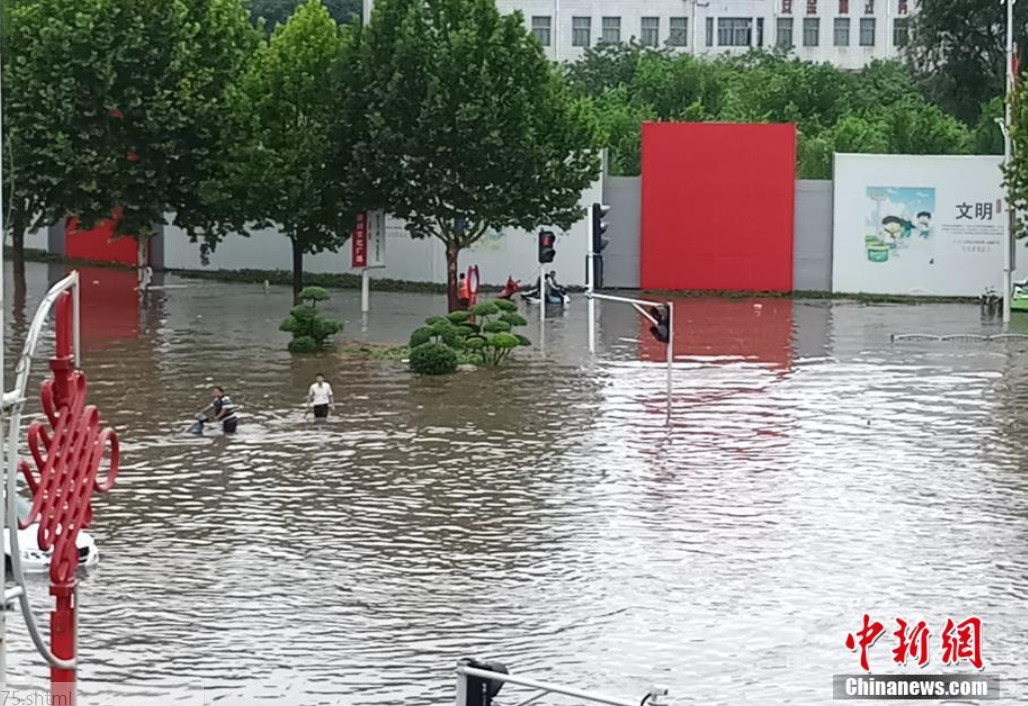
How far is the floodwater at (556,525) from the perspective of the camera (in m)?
15.9

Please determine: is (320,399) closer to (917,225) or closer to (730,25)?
(917,225)

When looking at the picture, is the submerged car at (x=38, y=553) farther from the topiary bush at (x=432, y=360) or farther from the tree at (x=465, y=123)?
the tree at (x=465, y=123)

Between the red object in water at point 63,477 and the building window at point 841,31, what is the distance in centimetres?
10744

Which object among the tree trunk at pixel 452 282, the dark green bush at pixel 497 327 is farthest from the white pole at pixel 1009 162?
the dark green bush at pixel 497 327

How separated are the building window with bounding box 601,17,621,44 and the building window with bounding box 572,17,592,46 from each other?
3.02 feet

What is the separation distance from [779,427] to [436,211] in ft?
66.9

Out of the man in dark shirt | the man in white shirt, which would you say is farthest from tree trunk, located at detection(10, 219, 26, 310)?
the man in dark shirt

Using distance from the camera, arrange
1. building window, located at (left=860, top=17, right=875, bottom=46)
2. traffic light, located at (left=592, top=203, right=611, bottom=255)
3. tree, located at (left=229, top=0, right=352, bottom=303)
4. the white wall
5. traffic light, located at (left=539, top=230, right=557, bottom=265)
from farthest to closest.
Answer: building window, located at (left=860, top=17, right=875, bottom=46) → the white wall → tree, located at (left=229, top=0, right=352, bottom=303) → traffic light, located at (left=539, top=230, right=557, bottom=265) → traffic light, located at (left=592, top=203, right=611, bottom=255)

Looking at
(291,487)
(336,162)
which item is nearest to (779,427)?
(291,487)

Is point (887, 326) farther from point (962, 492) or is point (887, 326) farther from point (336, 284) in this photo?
point (962, 492)

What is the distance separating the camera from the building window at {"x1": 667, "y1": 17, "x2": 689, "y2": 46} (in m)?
111

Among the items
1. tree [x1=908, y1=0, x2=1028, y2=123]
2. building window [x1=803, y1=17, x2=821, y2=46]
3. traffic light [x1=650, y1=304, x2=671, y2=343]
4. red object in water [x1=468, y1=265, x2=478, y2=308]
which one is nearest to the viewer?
traffic light [x1=650, y1=304, x2=671, y2=343]

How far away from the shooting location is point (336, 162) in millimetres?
48500

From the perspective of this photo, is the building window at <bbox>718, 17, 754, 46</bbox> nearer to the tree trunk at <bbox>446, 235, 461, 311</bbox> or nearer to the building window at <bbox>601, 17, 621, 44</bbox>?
the building window at <bbox>601, 17, 621, 44</bbox>
